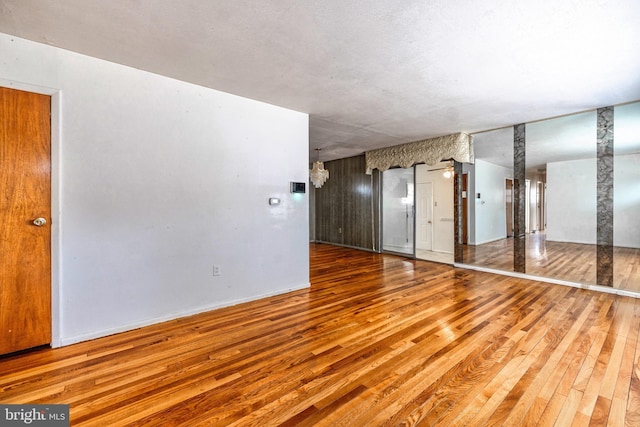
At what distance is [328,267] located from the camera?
212 inches

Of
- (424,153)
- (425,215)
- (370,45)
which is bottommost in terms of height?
(425,215)

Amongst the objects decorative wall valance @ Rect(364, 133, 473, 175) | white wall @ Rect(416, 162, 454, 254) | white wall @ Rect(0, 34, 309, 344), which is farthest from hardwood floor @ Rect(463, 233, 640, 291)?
white wall @ Rect(0, 34, 309, 344)

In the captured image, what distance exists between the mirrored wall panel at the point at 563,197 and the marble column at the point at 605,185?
155 mm

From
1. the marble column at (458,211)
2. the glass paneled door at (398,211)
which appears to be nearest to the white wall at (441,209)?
the glass paneled door at (398,211)

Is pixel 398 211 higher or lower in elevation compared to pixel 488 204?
lower

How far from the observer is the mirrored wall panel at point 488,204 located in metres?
5.79

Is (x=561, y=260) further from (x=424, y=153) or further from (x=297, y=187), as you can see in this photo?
(x=297, y=187)

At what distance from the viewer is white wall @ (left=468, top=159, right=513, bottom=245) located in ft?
25.3

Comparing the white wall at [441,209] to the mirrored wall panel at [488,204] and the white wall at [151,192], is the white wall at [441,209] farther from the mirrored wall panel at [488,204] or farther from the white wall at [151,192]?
the white wall at [151,192]

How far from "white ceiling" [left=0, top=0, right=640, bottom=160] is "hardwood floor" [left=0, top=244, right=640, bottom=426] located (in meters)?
2.50

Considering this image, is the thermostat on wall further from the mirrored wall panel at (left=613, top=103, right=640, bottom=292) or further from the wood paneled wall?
the mirrored wall panel at (left=613, top=103, right=640, bottom=292)

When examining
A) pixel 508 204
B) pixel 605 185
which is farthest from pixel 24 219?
pixel 508 204

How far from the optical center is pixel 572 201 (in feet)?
25.4

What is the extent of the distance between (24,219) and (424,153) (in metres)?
5.76
